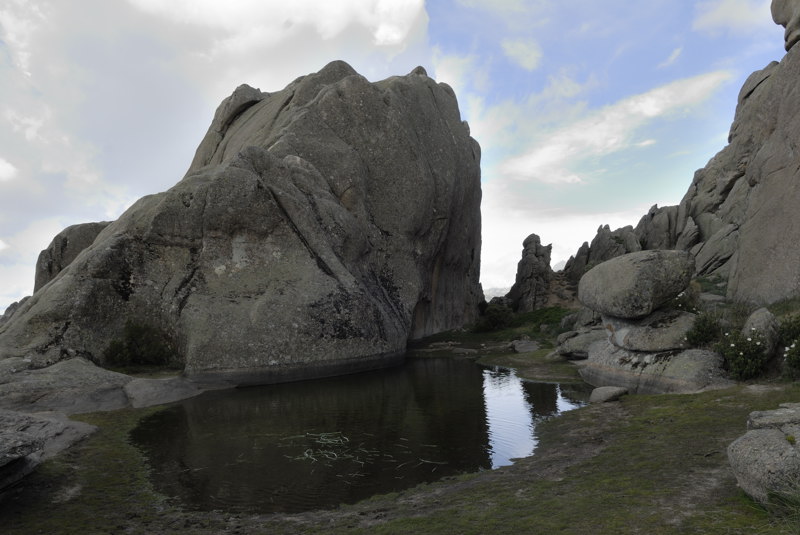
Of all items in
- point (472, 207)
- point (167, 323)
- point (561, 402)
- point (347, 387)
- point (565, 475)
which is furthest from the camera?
point (472, 207)

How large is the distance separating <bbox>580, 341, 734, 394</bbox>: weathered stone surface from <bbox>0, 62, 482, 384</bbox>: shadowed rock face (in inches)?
554

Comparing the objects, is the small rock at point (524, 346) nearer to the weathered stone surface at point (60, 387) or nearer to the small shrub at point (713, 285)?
the small shrub at point (713, 285)

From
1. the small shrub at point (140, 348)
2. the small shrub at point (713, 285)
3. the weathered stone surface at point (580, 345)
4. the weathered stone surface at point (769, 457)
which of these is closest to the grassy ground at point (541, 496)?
the weathered stone surface at point (769, 457)

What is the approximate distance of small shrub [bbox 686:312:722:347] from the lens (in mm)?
19844

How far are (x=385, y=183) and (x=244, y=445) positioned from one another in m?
31.0

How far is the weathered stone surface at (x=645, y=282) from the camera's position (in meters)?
21.5

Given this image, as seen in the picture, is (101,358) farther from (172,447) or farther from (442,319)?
(442,319)

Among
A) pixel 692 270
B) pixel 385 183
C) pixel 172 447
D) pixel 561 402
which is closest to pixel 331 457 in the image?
pixel 172 447

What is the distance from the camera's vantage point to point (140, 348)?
27.3 metres

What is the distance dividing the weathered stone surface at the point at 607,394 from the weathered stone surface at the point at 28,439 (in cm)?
1737

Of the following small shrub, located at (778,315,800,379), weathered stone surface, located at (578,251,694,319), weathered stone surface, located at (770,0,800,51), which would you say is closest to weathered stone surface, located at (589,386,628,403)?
weathered stone surface, located at (578,251,694,319)

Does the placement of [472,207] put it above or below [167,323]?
above

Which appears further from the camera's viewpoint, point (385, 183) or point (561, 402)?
point (385, 183)

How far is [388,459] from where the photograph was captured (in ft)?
45.0
